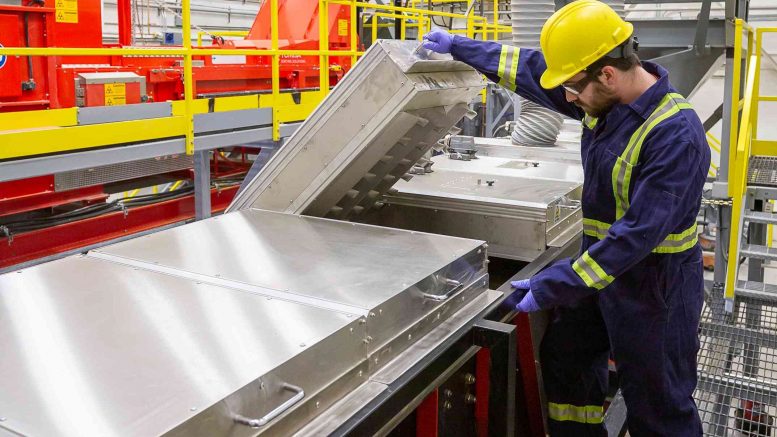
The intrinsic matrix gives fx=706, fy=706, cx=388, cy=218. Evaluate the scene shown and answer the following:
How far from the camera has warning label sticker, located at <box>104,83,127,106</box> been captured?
5.10 m

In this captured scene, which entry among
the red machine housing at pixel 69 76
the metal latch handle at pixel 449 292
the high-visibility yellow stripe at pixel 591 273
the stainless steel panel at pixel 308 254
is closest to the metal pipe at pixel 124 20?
the red machine housing at pixel 69 76

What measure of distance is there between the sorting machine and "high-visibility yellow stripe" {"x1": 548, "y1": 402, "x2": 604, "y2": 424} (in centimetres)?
10

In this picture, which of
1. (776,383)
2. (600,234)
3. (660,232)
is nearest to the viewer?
(660,232)

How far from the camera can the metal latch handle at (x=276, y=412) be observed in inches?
57.1

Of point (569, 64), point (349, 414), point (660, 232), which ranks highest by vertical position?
point (569, 64)

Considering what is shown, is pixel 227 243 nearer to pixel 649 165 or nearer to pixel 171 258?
pixel 171 258

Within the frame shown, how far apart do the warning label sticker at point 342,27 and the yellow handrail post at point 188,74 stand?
383 cm

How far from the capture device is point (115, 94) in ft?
17.0

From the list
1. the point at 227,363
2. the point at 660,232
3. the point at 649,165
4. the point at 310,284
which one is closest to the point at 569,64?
the point at 649,165

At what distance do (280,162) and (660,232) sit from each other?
1461mm

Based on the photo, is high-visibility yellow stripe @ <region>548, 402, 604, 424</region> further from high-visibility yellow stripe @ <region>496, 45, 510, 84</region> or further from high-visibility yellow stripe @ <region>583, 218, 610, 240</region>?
high-visibility yellow stripe @ <region>496, 45, 510, 84</region>

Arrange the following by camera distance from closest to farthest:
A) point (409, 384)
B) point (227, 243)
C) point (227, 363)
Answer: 1. point (227, 363)
2. point (409, 384)
3. point (227, 243)

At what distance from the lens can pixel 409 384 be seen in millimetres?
1871

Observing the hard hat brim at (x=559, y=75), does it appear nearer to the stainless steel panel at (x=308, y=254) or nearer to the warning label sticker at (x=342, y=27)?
the stainless steel panel at (x=308, y=254)
